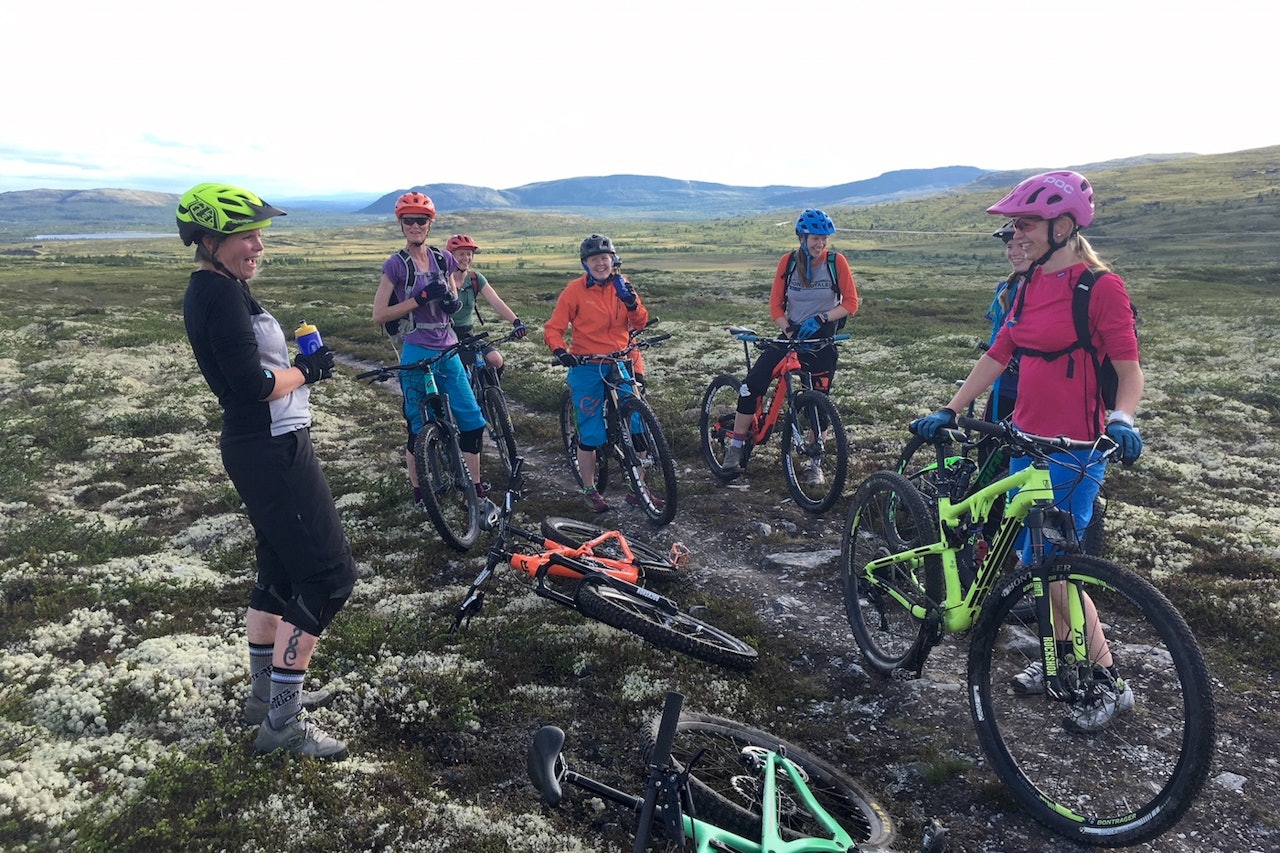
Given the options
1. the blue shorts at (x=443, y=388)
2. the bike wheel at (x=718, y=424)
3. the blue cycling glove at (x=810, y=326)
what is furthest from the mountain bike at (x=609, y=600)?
the blue cycling glove at (x=810, y=326)

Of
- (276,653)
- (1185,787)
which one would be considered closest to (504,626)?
(276,653)

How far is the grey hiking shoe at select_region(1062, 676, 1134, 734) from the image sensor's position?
4.77 meters

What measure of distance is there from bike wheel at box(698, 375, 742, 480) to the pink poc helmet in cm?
639

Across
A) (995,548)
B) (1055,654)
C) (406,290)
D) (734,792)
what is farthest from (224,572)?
(1055,654)

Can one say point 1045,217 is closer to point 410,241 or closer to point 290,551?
point 290,551

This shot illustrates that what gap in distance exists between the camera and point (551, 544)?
7.52 m

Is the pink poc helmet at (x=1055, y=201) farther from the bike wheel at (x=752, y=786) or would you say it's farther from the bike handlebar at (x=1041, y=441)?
the bike wheel at (x=752, y=786)

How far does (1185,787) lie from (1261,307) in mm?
37819

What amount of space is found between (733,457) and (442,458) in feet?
16.0

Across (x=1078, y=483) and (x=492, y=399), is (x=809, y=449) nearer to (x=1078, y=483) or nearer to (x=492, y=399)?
(x=492, y=399)

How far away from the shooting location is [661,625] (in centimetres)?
669

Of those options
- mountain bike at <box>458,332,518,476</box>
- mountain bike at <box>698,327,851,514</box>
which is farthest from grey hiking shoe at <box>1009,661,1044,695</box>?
mountain bike at <box>458,332,518,476</box>

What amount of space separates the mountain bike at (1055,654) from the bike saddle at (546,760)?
3200 millimetres

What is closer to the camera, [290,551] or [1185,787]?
[1185,787]
